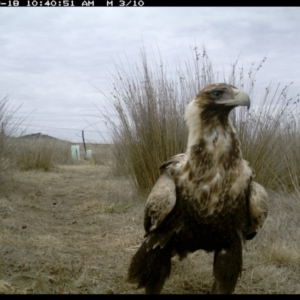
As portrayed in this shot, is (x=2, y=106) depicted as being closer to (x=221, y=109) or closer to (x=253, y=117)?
(x=253, y=117)

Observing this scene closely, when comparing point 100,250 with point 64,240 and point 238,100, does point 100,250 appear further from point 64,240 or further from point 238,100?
point 238,100

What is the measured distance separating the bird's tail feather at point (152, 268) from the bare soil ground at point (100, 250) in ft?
0.65

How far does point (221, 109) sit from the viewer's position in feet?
7.69

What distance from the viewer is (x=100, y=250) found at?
12.4 feet

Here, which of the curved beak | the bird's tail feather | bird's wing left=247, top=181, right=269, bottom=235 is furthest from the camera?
the bird's tail feather

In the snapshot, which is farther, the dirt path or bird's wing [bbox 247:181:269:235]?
the dirt path

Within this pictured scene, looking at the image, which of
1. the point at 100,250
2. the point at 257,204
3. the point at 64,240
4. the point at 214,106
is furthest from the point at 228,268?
the point at 64,240

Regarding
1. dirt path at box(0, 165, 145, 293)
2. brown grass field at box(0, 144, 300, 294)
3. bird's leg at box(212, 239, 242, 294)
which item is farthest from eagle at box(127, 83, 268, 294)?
dirt path at box(0, 165, 145, 293)

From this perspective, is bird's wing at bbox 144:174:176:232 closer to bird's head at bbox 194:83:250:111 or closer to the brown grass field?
bird's head at bbox 194:83:250:111

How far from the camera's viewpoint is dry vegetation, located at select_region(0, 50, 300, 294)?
2.94 meters

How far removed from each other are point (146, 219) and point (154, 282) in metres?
0.43

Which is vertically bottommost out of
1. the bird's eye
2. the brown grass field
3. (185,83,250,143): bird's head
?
the brown grass field

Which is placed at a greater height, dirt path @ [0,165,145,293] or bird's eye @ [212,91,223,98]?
bird's eye @ [212,91,223,98]

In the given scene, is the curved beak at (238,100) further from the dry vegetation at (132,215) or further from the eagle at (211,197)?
the dry vegetation at (132,215)
